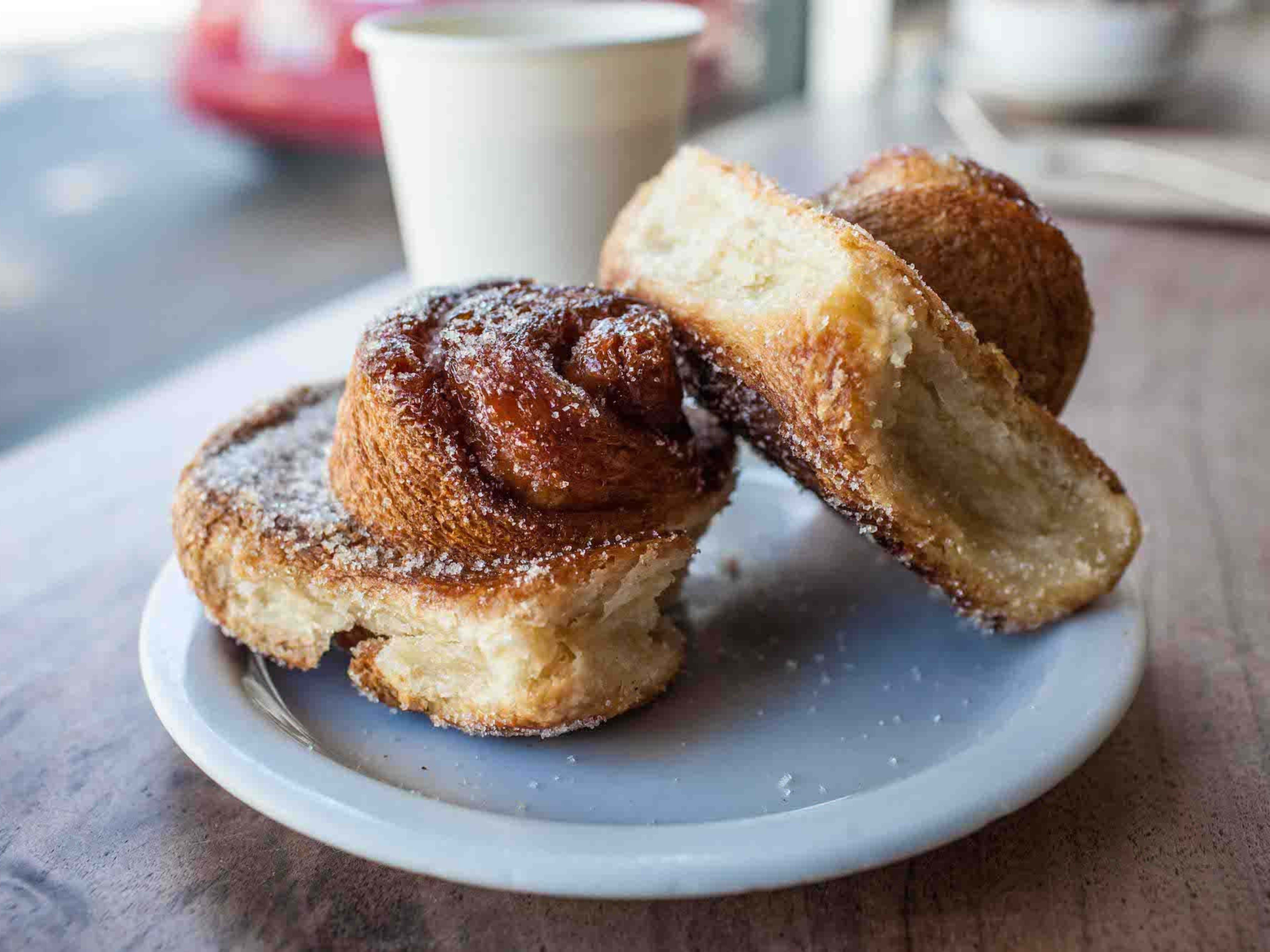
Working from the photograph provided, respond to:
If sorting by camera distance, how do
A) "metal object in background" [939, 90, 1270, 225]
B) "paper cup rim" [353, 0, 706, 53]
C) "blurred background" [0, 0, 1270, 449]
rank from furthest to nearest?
"blurred background" [0, 0, 1270, 449] < "metal object in background" [939, 90, 1270, 225] < "paper cup rim" [353, 0, 706, 53]

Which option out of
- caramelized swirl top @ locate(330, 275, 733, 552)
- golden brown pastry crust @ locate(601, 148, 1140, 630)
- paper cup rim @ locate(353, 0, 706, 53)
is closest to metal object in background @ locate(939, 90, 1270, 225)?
paper cup rim @ locate(353, 0, 706, 53)

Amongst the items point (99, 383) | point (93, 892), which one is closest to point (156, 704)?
point (93, 892)

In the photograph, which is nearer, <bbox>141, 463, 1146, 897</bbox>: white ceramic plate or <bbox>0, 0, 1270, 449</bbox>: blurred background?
<bbox>141, 463, 1146, 897</bbox>: white ceramic plate

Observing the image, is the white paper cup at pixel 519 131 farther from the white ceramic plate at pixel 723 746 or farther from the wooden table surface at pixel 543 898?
the white ceramic plate at pixel 723 746

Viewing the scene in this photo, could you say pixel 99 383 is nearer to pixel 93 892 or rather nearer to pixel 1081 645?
pixel 93 892

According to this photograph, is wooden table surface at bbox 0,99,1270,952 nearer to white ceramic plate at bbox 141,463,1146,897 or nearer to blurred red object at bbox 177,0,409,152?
white ceramic plate at bbox 141,463,1146,897

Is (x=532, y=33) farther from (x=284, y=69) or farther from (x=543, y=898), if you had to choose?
(x=284, y=69)
